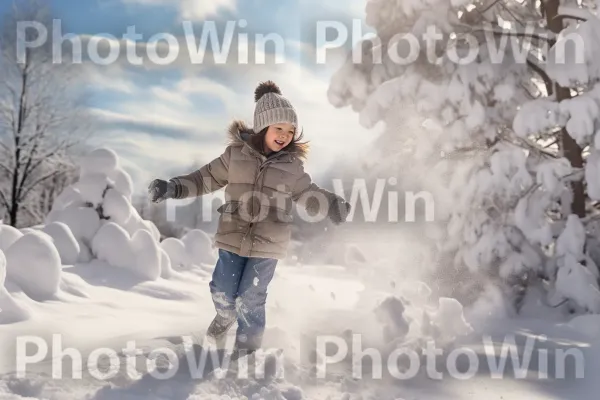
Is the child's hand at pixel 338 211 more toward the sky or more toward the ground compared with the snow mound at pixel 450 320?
more toward the sky

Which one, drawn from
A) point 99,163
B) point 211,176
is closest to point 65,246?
point 99,163

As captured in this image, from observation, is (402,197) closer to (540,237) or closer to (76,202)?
(540,237)


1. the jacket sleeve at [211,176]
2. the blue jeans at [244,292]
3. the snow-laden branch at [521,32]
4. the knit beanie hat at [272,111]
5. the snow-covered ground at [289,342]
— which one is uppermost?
the snow-laden branch at [521,32]

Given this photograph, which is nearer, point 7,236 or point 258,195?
point 258,195

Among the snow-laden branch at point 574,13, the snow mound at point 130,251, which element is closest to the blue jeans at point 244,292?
the snow mound at point 130,251

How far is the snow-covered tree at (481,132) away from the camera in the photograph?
6.39 metres

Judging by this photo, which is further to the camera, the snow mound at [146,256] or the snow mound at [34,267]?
the snow mound at [146,256]

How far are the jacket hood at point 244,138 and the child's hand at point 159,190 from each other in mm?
560

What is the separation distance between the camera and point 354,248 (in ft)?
51.9

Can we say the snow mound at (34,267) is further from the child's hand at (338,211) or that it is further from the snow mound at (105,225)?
the child's hand at (338,211)

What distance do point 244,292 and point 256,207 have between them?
0.58m

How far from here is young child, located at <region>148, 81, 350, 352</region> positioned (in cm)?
351

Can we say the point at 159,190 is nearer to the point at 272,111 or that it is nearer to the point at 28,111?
the point at 272,111

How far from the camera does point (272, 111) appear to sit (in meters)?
3.60
